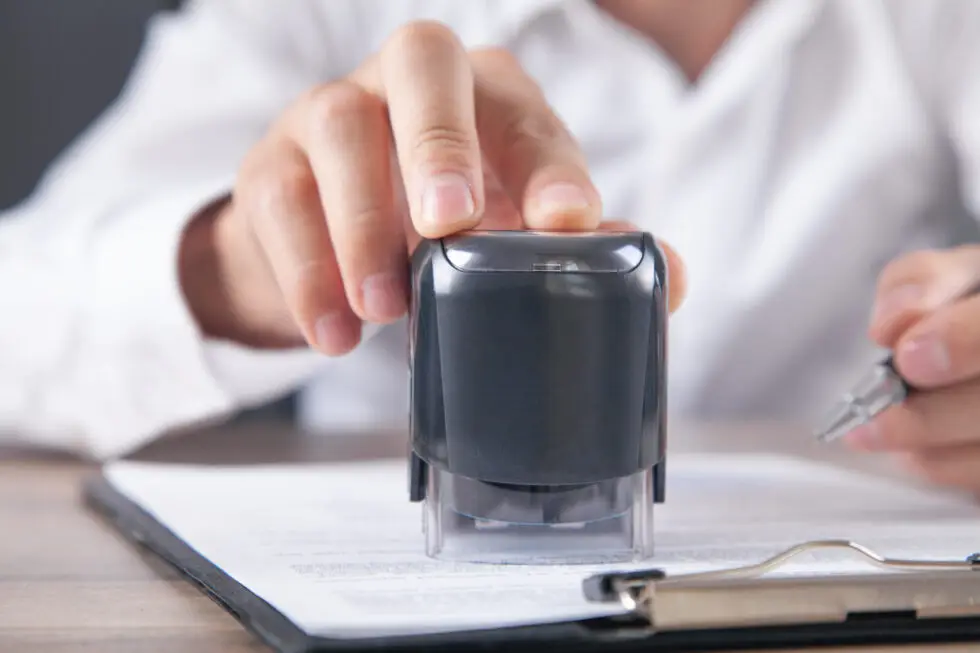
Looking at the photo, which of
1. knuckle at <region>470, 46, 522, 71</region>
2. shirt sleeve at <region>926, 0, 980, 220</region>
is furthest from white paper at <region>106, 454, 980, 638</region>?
shirt sleeve at <region>926, 0, 980, 220</region>

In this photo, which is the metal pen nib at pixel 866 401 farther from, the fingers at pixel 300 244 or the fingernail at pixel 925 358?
the fingers at pixel 300 244

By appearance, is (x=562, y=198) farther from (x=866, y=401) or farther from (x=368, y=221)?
(x=866, y=401)

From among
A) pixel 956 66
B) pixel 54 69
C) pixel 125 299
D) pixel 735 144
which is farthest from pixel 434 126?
pixel 54 69

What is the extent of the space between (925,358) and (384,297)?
0.94 feet

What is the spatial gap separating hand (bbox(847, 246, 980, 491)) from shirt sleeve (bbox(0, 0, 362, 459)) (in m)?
0.37

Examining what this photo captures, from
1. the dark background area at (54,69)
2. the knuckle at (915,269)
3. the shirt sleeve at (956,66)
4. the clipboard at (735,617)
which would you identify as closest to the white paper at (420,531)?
the clipboard at (735,617)

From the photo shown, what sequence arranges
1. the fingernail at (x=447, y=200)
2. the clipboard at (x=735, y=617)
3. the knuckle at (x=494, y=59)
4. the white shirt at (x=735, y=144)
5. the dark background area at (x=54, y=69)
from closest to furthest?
the clipboard at (x=735, y=617) < the fingernail at (x=447, y=200) < the knuckle at (x=494, y=59) < the white shirt at (x=735, y=144) < the dark background area at (x=54, y=69)

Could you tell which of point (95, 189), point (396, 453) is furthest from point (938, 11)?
point (95, 189)

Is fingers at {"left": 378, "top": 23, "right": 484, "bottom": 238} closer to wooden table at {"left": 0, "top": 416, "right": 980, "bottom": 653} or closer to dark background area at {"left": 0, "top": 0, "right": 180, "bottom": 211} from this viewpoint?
wooden table at {"left": 0, "top": 416, "right": 980, "bottom": 653}

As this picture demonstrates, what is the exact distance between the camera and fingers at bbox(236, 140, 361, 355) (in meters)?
0.50

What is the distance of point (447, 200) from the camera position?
16.0 inches

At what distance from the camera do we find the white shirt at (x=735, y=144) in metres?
1.00

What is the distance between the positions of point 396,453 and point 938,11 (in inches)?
27.8

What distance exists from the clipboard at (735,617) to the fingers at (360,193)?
165 millimetres
